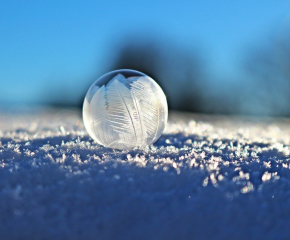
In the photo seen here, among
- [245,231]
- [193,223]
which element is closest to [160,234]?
[193,223]

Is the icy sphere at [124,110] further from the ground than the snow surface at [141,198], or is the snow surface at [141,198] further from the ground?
the icy sphere at [124,110]

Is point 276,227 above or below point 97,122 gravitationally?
below

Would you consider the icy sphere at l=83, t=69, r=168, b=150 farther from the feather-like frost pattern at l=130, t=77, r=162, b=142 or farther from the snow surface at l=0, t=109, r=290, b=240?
the snow surface at l=0, t=109, r=290, b=240

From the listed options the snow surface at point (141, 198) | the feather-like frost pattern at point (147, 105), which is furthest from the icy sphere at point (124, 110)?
the snow surface at point (141, 198)

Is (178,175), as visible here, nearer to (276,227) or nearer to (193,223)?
(193,223)

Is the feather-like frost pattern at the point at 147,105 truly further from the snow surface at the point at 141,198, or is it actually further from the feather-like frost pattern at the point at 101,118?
the snow surface at the point at 141,198

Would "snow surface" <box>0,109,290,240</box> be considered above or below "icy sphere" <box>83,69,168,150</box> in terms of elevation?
below

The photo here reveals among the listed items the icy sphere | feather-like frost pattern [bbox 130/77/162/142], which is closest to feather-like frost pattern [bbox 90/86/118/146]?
the icy sphere

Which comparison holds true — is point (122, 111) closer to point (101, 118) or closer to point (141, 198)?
point (101, 118)

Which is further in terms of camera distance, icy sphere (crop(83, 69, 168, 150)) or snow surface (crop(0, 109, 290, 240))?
icy sphere (crop(83, 69, 168, 150))
